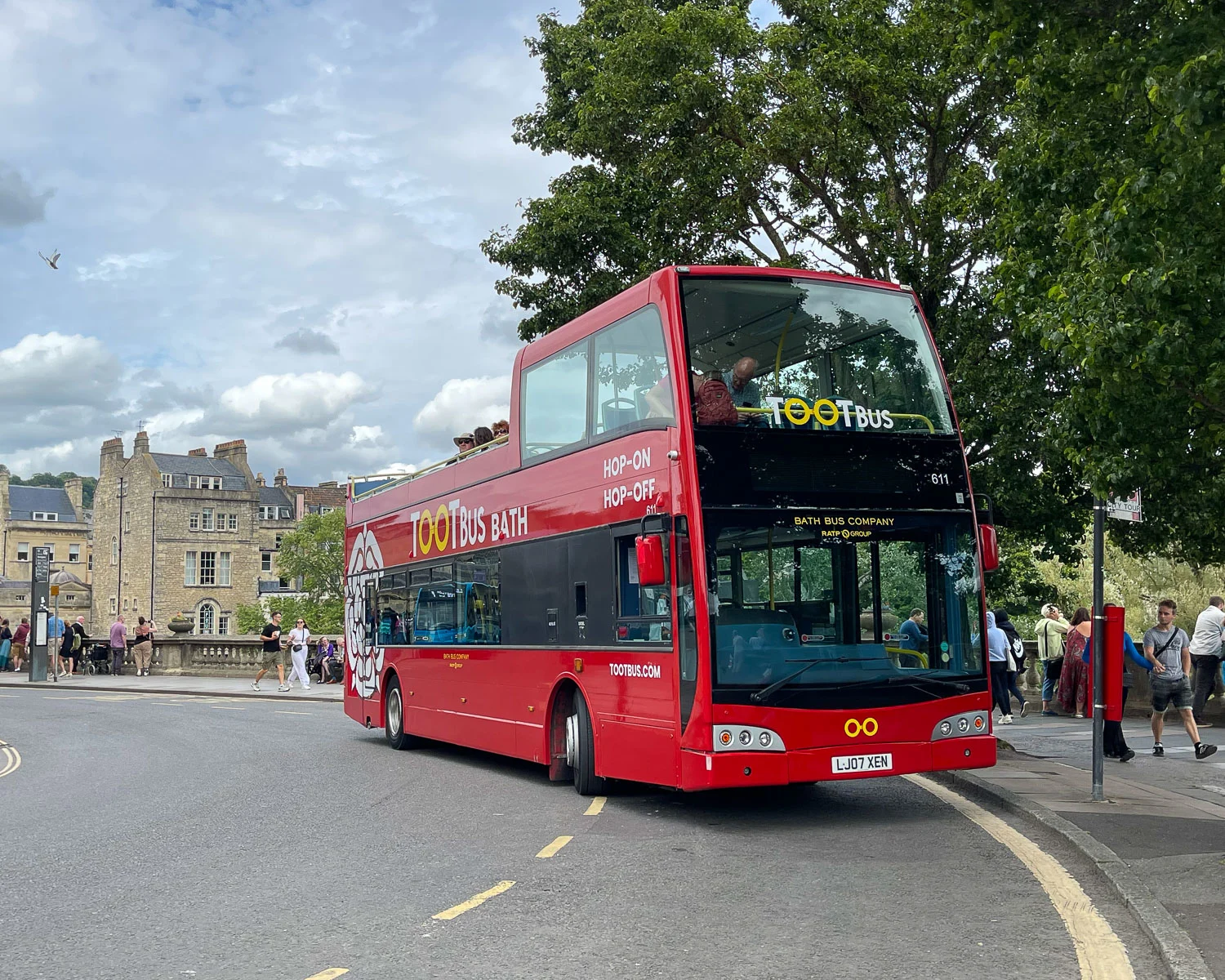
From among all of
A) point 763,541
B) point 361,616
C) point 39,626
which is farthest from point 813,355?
point 39,626

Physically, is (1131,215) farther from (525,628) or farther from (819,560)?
(525,628)

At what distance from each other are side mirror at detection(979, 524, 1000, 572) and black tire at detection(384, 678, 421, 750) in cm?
882

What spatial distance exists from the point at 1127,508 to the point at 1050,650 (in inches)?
537

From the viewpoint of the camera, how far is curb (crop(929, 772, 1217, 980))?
19.9 ft

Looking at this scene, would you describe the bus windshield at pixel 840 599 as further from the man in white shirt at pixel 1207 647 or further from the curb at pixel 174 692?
the curb at pixel 174 692

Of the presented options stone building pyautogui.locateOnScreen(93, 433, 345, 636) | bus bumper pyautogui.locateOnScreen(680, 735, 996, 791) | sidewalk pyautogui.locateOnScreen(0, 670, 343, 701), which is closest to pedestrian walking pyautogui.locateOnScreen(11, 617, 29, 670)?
sidewalk pyautogui.locateOnScreen(0, 670, 343, 701)

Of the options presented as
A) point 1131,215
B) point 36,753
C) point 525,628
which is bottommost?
point 36,753

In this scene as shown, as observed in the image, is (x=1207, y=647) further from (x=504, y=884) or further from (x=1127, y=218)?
(x=504, y=884)

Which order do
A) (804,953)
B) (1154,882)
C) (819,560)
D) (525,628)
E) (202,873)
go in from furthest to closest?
(525,628) < (819,560) < (202,873) < (1154,882) < (804,953)

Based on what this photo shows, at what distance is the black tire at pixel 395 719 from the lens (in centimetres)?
1822

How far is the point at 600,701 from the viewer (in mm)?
12133

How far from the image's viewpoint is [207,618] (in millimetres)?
97875

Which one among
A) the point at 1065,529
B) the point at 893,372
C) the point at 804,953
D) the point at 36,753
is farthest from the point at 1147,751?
the point at 36,753

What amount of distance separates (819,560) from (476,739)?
19.3 feet
